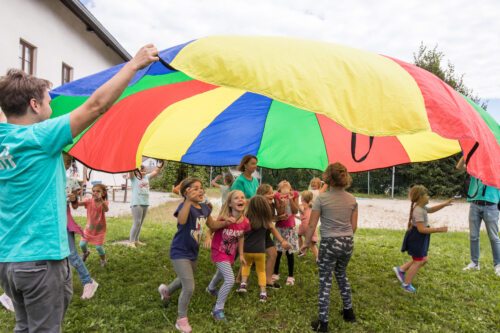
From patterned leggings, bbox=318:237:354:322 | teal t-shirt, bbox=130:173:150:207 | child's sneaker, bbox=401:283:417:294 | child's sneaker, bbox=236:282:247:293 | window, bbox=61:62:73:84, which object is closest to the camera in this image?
patterned leggings, bbox=318:237:354:322

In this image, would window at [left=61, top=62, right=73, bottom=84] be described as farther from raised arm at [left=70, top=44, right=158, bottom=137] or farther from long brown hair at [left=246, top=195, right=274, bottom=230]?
raised arm at [left=70, top=44, right=158, bottom=137]

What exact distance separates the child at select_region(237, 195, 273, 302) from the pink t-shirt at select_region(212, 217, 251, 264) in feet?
0.89

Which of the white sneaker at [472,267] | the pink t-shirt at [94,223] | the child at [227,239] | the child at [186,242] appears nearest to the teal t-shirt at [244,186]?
the child at [227,239]

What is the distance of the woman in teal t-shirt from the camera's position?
4.65 meters

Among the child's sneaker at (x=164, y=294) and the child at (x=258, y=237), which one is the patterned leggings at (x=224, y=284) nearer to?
the child at (x=258, y=237)

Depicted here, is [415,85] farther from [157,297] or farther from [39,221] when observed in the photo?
[157,297]

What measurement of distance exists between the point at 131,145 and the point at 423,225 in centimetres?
343

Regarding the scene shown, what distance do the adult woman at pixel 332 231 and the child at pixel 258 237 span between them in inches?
28.2

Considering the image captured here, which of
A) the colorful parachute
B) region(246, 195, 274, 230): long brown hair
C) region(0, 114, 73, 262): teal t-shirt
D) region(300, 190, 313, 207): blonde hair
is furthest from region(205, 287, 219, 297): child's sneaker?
region(0, 114, 73, 262): teal t-shirt

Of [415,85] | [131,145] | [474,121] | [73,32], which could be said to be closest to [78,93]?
[131,145]

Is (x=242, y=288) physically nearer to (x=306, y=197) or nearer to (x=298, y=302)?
(x=298, y=302)

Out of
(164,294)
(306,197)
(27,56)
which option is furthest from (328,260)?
(27,56)

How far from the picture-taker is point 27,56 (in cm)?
1150

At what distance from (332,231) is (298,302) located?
1093 millimetres
